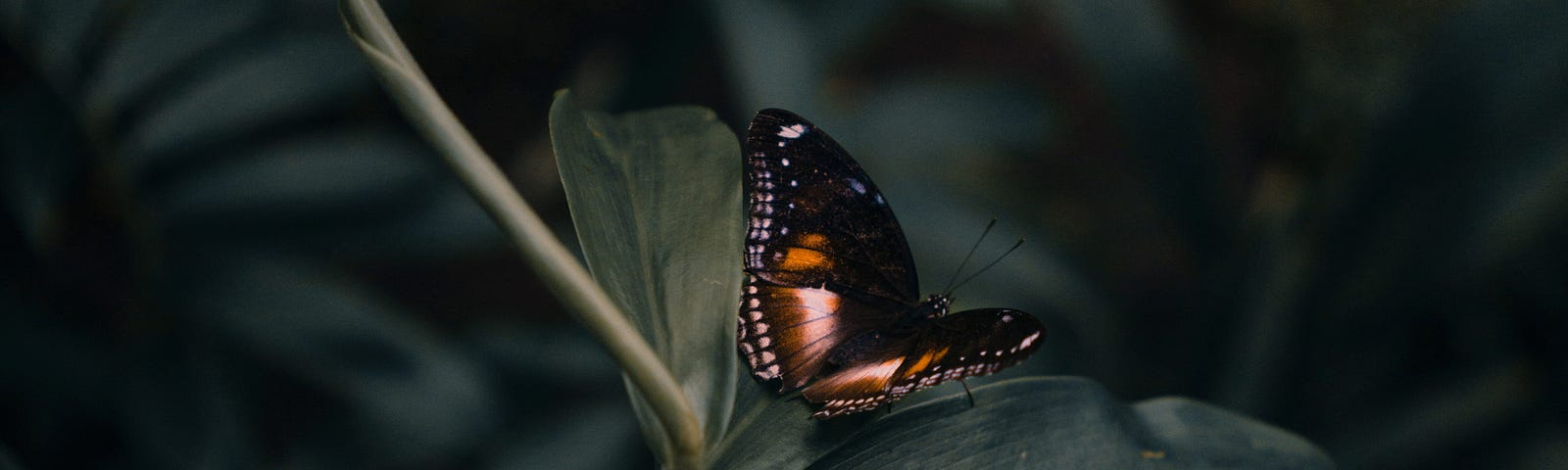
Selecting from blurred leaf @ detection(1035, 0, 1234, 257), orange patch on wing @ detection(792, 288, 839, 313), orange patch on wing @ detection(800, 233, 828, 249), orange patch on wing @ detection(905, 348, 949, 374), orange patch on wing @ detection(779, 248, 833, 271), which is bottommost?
orange patch on wing @ detection(905, 348, 949, 374)

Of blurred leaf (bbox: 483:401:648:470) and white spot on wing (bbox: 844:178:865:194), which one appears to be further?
blurred leaf (bbox: 483:401:648:470)

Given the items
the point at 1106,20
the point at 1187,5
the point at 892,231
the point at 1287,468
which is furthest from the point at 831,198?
the point at 1187,5

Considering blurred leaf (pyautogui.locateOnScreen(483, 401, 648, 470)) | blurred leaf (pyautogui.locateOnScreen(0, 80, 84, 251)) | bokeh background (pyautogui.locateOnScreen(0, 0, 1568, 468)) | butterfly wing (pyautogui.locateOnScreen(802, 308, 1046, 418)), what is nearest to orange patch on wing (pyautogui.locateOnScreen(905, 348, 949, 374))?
butterfly wing (pyautogui.locateOnScreen(802, 308, 1046, 418))

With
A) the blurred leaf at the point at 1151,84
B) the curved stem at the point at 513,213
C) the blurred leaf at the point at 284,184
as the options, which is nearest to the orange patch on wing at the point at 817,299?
the curved stem at the point at 513,213

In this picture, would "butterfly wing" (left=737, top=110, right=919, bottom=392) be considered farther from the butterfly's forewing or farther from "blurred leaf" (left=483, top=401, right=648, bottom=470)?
"blurred leaf" (left=483, top=401, right=648, bottom=470)

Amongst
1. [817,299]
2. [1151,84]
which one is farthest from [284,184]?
[1151,84]
